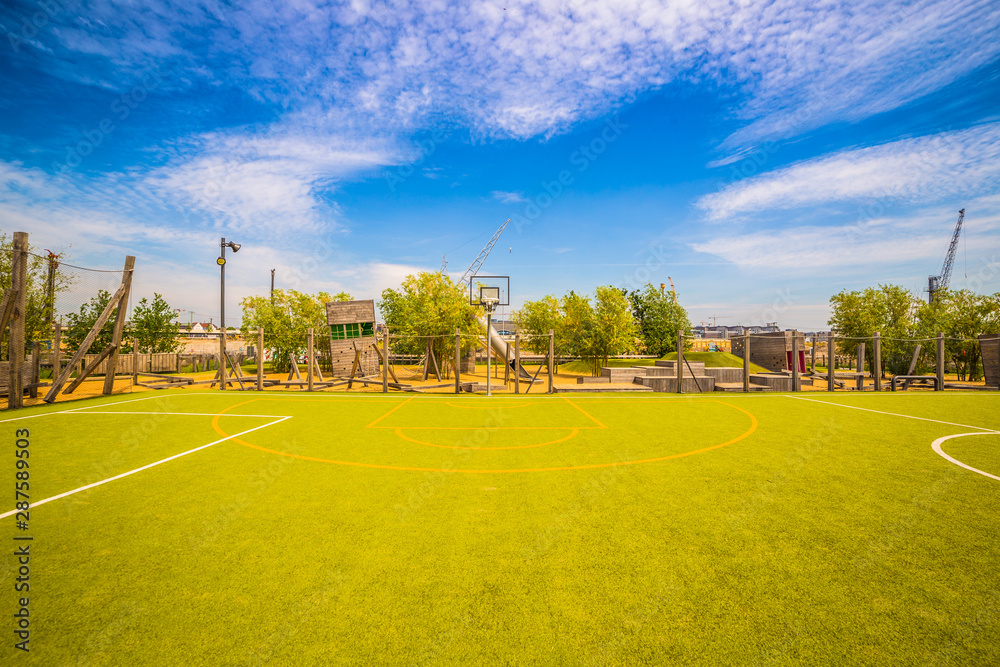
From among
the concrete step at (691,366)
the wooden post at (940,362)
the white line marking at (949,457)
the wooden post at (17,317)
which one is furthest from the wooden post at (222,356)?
the wooden post at (940,362)

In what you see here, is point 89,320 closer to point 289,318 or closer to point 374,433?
point 289,318

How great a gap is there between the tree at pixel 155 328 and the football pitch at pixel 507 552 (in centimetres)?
2664

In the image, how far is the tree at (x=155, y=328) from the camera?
29.9 metres

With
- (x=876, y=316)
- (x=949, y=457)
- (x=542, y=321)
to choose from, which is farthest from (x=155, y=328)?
(x=876, y=316)

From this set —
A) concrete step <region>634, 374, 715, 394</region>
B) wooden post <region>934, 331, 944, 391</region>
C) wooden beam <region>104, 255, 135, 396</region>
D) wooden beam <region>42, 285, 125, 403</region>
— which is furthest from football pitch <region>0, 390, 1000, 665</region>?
wooden post <region>934, 331, 944, 391</region>

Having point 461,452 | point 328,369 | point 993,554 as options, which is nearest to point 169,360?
point 328,369

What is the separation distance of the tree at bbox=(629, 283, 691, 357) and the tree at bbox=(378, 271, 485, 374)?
2560 cm

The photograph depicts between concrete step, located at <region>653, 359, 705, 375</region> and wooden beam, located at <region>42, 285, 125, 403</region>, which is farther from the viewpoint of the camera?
concrete step, located at <region>653, 359, 705, 375</region>

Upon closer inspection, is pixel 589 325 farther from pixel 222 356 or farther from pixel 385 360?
pixel 222 356

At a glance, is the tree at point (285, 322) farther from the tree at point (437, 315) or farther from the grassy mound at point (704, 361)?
the grassy mound at point (704, 361)

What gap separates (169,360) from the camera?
3086 cm

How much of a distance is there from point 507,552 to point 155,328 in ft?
122

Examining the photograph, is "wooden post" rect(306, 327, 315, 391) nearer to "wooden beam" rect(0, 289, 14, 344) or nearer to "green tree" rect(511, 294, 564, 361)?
"wooden beam" rect(0, 289, 14, 344)

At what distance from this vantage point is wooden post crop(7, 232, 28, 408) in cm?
1332
